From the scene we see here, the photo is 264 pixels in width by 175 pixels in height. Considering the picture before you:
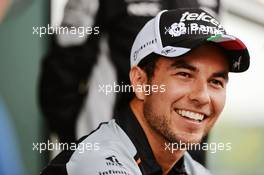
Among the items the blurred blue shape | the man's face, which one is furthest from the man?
the blurred blue shape

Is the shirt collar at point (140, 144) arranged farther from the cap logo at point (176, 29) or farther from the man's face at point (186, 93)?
the cap logo at point (176, 29)

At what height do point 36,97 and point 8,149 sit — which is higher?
point 36,97

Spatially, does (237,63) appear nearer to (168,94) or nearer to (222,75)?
(222,75)

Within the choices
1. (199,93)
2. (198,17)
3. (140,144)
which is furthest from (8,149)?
(198,17)

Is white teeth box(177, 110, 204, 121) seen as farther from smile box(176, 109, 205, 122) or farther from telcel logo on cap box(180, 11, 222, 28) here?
telcel logo on cap box(180, 11, 222, 28)

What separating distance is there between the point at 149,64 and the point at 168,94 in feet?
0.38

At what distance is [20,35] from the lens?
71.0 inches

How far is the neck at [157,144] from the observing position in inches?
67.4

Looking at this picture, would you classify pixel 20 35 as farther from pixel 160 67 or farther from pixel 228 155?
pixel 228 155

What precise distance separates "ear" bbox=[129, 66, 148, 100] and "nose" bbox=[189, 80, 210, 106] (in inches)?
6.2

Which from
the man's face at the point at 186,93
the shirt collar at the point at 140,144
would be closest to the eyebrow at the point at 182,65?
the man's face at the point at 186,93

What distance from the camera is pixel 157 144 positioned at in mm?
1731

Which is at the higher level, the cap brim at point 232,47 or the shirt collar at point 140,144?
the cap brim at point 232,47

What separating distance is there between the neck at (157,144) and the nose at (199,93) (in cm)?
17
